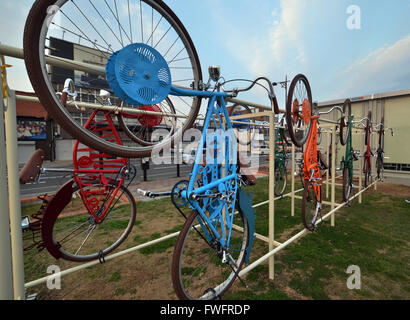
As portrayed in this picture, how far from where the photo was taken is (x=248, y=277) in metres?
2.63

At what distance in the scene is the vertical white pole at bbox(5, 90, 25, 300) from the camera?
1.41m

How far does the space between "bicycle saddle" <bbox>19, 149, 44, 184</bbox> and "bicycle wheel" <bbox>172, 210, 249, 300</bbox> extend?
141 centimetres

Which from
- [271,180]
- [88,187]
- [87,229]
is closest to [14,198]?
[88,187]

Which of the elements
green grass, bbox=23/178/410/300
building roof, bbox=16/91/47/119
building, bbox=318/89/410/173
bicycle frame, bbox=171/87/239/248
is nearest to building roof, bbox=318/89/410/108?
building, bbox=318/89/410/173

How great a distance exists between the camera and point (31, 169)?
68.1 inches

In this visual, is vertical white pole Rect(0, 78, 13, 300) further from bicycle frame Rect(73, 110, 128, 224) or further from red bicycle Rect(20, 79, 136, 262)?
bicycle frame Rect(73, 110, 128, 224)

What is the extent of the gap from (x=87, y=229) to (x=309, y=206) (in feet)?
10.6

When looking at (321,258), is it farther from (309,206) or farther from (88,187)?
(88,187)

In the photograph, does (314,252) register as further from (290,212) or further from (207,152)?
(207,152)

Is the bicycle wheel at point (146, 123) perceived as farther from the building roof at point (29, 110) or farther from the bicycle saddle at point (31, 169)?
the building roof at point (29, 110)

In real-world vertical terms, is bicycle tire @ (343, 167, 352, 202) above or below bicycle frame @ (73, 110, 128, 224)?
below

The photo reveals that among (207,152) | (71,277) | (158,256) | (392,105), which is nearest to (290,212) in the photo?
(158,256)

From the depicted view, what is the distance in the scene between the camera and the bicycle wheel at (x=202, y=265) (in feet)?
4.94

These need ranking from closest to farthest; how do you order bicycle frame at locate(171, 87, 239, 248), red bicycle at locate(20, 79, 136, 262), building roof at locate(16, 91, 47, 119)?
1. bicycle frame at locate(171, 87, 239, 248)
2. red bicycle at locate(20, 79, 136, 262)
3. building roof at locate(16, 91, 47, 119)
